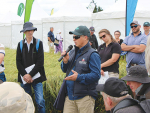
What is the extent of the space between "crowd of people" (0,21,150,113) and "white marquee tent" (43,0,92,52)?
10.8 metres

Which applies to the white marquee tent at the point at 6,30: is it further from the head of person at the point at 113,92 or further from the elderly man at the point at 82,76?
the head of person at the point at 113,92

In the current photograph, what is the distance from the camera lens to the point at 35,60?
173 inches

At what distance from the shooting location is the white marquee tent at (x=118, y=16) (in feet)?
40.4

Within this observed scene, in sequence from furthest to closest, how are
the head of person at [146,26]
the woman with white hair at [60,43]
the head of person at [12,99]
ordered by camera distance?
1. the woman with white hair at [60,43]
2. the head of person at [146,26]
3. the head of person at [12,99]

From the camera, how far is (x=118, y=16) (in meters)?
13.2

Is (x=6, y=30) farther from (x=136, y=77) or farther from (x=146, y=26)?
(x=136, y=77)

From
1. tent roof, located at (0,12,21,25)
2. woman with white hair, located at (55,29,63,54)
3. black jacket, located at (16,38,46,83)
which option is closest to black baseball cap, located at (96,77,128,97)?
black jacket, located at (16,38,46,83)

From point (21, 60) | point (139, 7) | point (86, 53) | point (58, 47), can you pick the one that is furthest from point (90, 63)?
point (58, 47)

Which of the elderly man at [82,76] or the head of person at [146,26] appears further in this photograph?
the head of person at [146,26]

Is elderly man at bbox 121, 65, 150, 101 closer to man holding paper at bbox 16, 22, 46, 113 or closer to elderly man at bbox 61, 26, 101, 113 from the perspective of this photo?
elderly man at bbox 61, 26, 101, 113

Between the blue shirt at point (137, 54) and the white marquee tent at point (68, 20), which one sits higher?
the white marquee tent at point (68, 20)

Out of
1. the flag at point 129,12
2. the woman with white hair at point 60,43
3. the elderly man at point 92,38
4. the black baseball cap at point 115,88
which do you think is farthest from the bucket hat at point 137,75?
the woman with white hair at point 60,43

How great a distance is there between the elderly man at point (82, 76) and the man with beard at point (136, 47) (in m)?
2.21

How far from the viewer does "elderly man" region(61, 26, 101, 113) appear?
332cm
